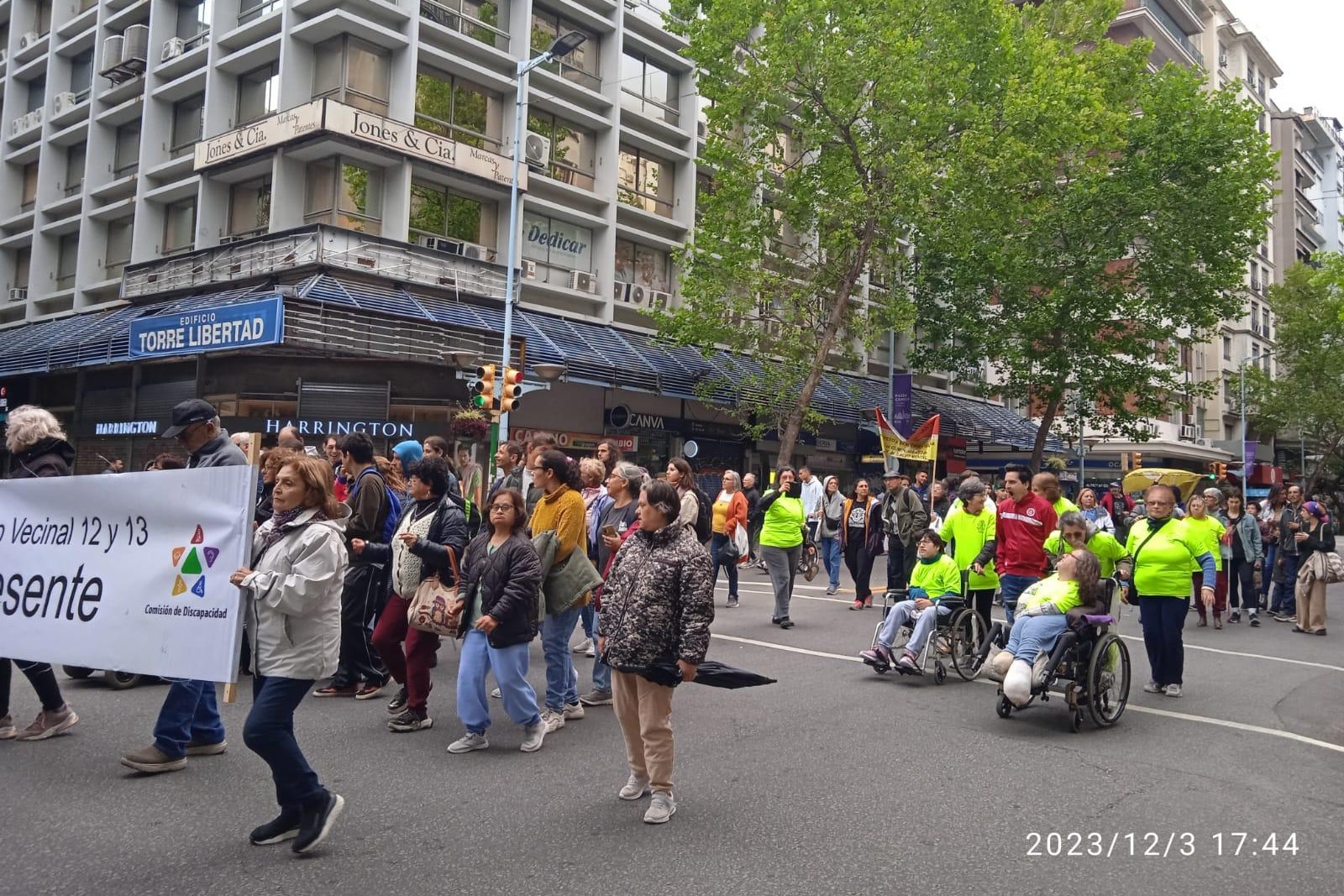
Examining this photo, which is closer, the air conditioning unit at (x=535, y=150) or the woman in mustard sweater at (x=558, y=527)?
the woman in mustard sweater at (x=558, y=527)

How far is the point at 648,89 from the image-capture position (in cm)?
3000

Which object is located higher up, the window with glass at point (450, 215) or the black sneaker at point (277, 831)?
the window with glass at point (450, 215)

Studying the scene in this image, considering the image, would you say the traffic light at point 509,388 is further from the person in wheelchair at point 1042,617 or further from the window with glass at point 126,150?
the window with glass at point 126,150

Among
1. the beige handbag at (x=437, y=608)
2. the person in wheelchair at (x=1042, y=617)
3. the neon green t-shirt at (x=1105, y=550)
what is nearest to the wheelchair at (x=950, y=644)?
the neon green t-shirt at (x=1105, y=550)

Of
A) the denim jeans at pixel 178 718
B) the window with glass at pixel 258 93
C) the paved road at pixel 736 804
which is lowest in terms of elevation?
the paved road at pixel 736 804

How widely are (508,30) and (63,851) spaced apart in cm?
2527

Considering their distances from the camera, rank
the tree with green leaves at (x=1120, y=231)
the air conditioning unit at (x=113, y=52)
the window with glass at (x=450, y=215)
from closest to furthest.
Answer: the window with glass at (x=450, y=215) < the air conditioning unit at (x=113, y=52) < the tree with green leaves at (x=1120, y=231)

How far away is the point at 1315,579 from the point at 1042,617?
877 centimetres

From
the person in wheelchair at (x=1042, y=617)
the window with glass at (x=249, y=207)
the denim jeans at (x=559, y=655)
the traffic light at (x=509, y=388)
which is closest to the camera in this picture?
the denim jeans at (x=559, y=655)

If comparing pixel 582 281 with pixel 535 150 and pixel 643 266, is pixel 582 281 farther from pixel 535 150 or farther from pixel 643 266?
pixel 535 150

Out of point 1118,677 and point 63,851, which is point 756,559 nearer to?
point 1118,677

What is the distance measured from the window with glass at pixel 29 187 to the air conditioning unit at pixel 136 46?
291 inches

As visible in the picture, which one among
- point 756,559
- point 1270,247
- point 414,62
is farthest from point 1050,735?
point 1270,247

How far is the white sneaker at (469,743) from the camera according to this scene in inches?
234
